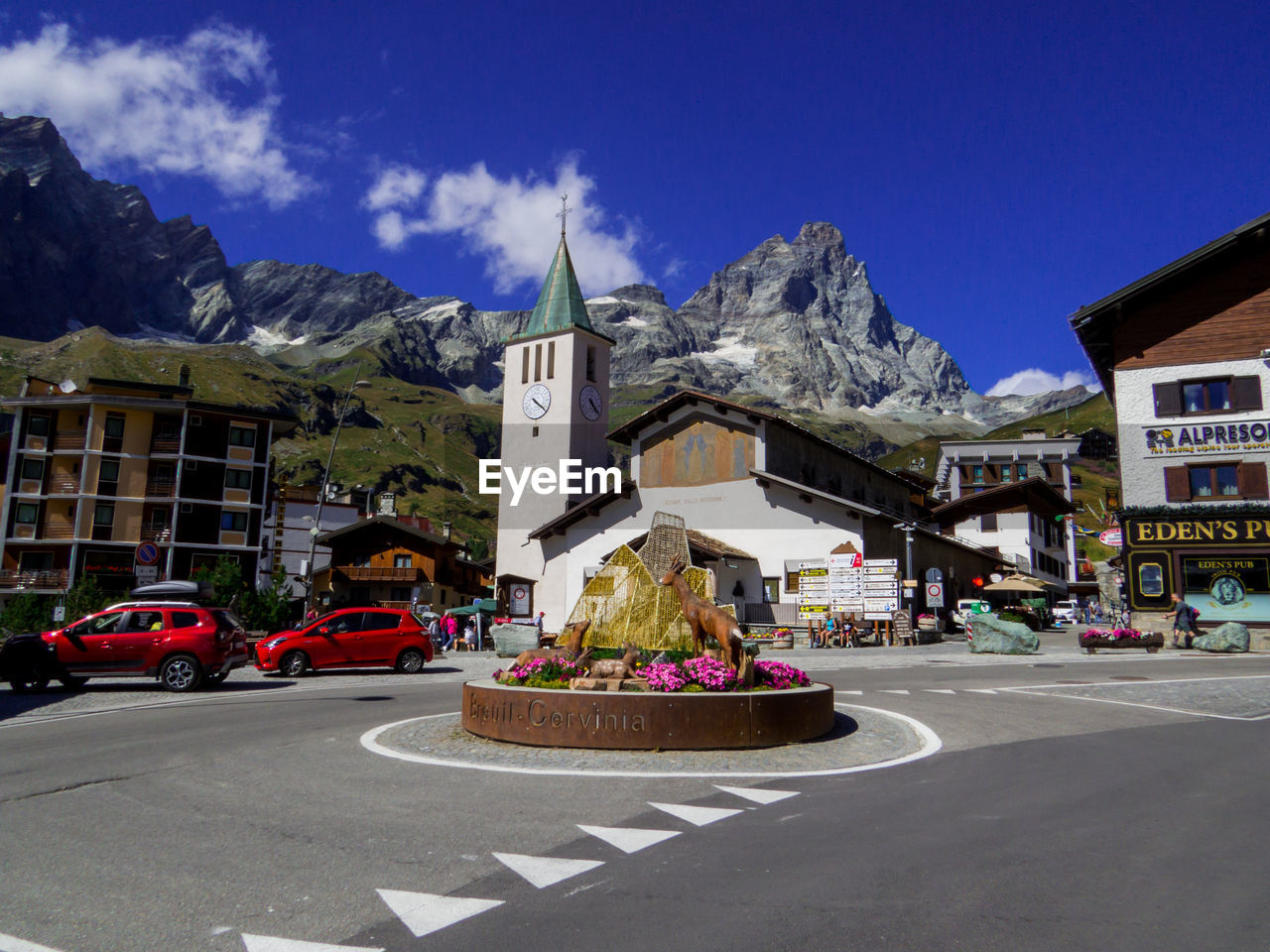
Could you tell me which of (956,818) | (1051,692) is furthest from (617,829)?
(1051,692)

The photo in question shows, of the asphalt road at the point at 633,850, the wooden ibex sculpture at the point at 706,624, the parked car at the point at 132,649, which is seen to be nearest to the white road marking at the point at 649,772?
the asphalt road at the point at 633,850

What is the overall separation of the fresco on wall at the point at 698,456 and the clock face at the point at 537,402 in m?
11.0

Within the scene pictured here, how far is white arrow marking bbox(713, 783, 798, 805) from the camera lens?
25.3 feet

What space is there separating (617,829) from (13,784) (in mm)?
6233

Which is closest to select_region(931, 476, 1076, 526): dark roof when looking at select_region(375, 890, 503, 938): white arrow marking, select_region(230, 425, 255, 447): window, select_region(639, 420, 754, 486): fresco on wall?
select_region(639, 420, 754, 486): fresco on wall

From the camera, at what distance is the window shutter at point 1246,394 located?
3247 cm

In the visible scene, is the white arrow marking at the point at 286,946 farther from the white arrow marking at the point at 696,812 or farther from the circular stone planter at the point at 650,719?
the circular stone planter at the point at 650,719

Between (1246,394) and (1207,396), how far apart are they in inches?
46.9

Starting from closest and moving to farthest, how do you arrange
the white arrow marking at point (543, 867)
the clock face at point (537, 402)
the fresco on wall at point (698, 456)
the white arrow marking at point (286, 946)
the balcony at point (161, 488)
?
the white arrow marking at point (286, 946), the white arrow marking at point (543, 867), the fresco on wall at point (698, 456), the clock face at point (537, 402), the balcony at point (161, 488)

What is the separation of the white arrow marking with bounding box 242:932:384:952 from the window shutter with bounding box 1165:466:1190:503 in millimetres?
35311

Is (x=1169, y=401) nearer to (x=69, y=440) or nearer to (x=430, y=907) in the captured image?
(x=430, y=907)

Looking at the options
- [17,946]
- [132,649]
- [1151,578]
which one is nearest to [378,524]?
[132,649]

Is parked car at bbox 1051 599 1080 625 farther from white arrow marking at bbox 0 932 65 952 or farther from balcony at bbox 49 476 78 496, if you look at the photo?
balcony at bbox 49 476 78 496

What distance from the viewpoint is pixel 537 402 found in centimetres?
5347
